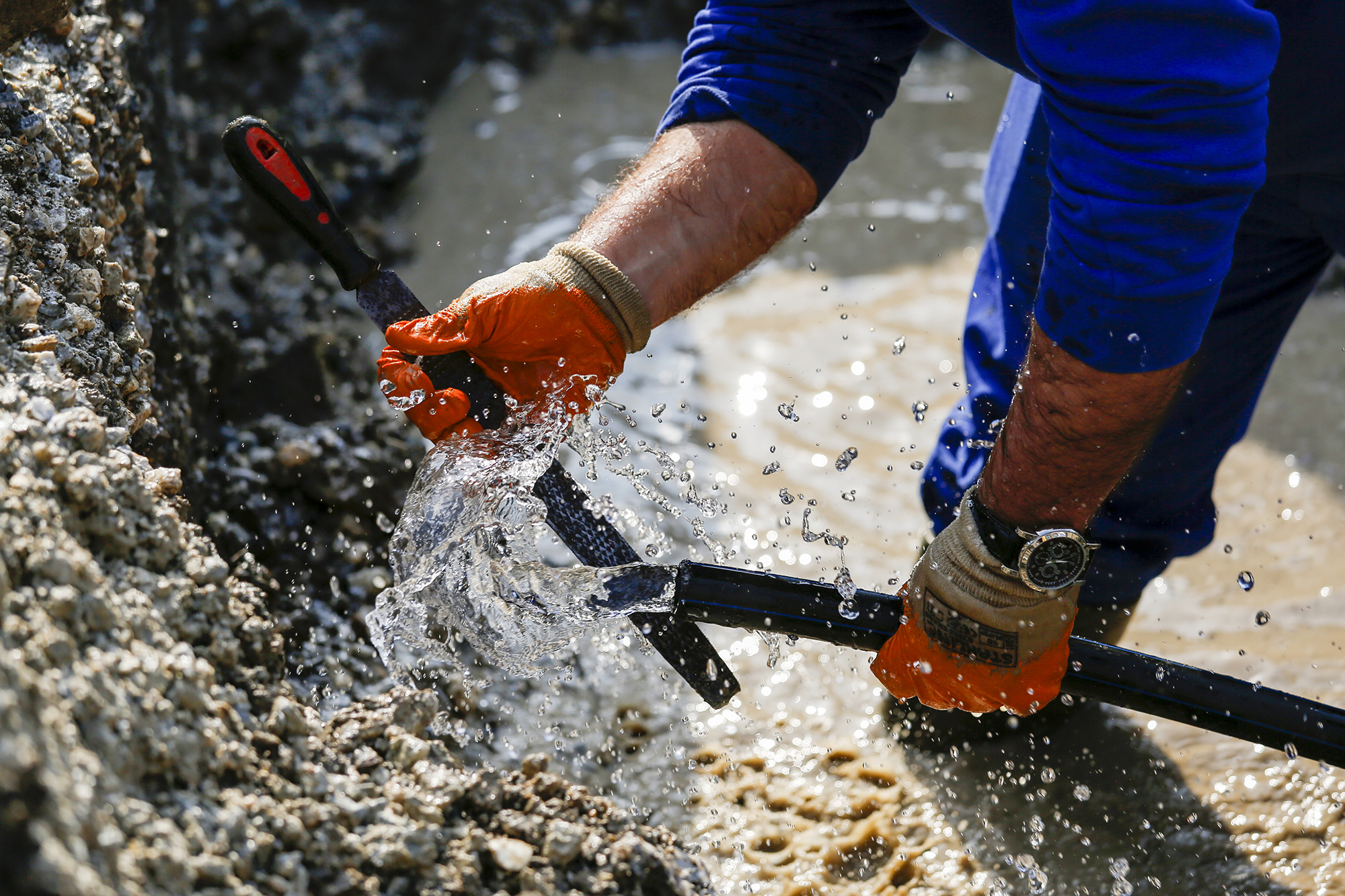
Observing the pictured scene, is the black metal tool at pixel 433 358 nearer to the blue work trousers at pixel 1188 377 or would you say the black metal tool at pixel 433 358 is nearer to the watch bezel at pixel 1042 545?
the watch bezel at pixel 1042 545

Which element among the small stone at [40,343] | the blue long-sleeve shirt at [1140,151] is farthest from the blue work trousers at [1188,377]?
the small stone at [40,343]

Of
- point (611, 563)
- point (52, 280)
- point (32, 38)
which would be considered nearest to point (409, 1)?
point (32, 38)

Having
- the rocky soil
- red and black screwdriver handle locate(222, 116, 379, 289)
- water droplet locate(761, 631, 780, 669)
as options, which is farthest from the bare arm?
the rocky soil

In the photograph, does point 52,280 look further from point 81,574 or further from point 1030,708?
point 1030,708

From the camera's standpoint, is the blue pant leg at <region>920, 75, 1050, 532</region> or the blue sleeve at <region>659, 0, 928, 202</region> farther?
the blue pant leg at <region>920, 75, 1050, 532</region>

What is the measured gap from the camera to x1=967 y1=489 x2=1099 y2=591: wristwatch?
1.41 metres

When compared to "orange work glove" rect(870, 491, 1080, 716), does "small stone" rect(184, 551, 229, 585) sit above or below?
above

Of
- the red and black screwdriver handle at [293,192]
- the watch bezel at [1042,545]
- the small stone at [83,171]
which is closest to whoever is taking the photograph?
the watch bezel at [1042,545]

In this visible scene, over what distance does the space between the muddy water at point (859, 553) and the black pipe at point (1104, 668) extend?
14.0 inches

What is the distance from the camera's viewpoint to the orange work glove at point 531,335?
4.90ft

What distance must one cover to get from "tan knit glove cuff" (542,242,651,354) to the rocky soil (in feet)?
2.08

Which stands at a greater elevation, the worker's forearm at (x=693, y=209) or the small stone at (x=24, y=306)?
the small stone at (x=24, y=306)

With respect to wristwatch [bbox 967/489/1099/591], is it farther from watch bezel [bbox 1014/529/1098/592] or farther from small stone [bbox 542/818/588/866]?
small stone [bbox 542/818/588/866]

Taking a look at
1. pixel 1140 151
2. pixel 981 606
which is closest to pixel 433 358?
pixel 981 606
